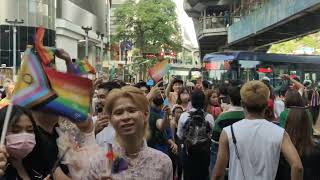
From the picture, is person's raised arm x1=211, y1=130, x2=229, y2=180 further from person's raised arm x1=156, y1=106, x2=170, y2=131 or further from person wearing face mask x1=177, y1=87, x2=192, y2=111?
person wearing face mask x1=177, y1=87, x2=192, y2=111

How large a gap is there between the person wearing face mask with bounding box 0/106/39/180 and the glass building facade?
172 feet

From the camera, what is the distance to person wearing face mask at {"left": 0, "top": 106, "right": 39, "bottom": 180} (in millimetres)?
3139

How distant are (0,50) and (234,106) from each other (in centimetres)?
5162

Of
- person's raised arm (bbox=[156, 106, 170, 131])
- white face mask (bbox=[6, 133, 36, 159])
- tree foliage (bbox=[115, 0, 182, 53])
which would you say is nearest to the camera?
white face mask (bbox=[6, 133, 36, 159])

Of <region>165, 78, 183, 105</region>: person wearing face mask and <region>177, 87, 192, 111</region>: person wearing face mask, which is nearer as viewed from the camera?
<region>177, 87, 192, 111</region>: person wearing face mask

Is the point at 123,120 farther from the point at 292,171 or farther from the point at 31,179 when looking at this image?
the point at 292,171

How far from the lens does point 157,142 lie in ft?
23.3

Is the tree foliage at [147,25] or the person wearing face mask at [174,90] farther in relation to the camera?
the tree foliage at [147,25]

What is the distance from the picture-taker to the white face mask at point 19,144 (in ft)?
10.3

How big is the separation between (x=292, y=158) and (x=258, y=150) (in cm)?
25

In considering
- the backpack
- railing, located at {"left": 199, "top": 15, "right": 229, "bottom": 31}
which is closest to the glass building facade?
railing, located at {"left": 199, "top": 15, "right": 229, "bottom": 31}

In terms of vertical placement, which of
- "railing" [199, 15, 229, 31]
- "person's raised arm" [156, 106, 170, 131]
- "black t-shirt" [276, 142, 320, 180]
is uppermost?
"railing" [199, 15, 229, 31]

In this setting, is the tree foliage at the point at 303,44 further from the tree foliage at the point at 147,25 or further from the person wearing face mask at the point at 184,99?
the person wearing face mask at the point at 184,99

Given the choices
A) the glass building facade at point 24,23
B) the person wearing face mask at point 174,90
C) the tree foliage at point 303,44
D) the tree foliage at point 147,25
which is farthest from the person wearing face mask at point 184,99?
the tree foliage at point 303,44
